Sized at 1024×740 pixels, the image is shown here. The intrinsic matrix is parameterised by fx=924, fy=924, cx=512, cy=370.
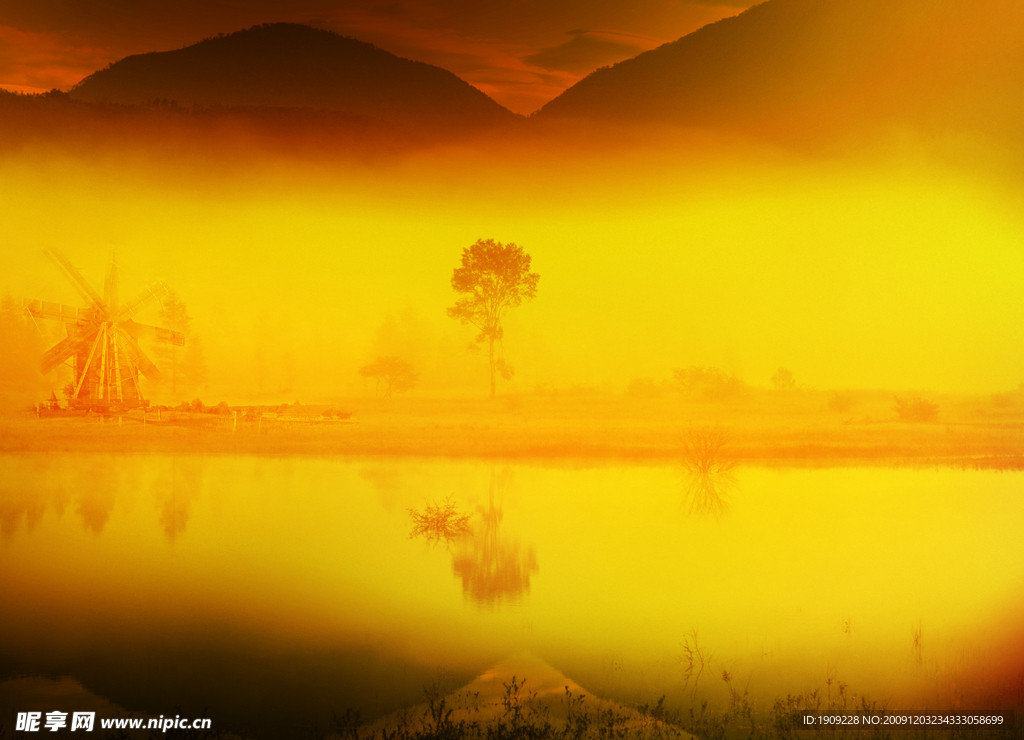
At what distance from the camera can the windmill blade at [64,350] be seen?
13758mm

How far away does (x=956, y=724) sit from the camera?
825 centimetres

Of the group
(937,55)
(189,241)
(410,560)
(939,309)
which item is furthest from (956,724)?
(189,241)

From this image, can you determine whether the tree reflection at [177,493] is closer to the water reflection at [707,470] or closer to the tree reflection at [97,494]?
the tree reflection at [97,494]

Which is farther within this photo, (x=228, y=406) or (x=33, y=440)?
(x=228, y=406)

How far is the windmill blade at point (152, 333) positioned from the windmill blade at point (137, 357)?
0.39ft

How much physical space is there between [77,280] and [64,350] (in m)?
1.09

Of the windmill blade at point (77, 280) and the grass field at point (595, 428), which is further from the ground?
the windmill blade at point (77, 280)

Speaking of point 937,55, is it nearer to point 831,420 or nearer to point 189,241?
point 831,420

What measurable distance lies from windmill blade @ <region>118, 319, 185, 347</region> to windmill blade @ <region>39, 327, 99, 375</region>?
563mm

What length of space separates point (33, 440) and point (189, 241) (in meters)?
3.55

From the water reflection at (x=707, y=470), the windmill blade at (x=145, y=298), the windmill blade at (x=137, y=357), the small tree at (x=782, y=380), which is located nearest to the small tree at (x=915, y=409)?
the small tree at (x=782, y=380)

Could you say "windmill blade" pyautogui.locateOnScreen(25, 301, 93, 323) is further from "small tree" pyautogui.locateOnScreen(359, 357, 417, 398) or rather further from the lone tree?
the lone tree

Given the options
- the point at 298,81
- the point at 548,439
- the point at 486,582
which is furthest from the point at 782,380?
the point at 298,81

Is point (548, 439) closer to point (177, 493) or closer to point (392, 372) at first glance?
point (392, 372)
